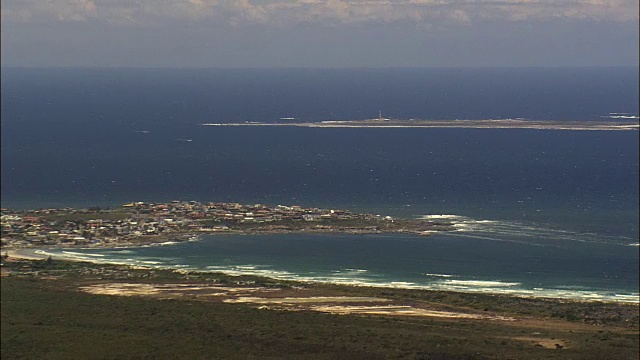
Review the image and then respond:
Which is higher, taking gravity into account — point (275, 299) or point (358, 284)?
point (275, 299)

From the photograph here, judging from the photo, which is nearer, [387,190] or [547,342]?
[547,342]

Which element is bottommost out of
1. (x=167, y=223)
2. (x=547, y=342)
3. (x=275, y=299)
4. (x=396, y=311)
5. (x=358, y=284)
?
(x=358, y=284)

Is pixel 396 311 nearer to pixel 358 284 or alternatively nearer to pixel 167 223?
pixel 358 284

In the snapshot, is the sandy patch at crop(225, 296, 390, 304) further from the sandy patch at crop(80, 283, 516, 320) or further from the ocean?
the ocean

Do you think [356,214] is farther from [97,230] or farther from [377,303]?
[377,303]

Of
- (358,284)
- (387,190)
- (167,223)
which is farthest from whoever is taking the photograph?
(387,190)

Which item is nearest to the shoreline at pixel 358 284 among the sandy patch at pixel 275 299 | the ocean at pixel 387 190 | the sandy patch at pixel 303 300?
the ocean at pixel 387 190

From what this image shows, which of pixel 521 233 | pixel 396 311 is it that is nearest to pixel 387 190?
pixel 521 233

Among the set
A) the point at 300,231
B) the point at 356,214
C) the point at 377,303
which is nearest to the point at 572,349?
the point at 377,303

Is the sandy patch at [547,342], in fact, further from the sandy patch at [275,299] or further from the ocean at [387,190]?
the ocean at [387,190]
